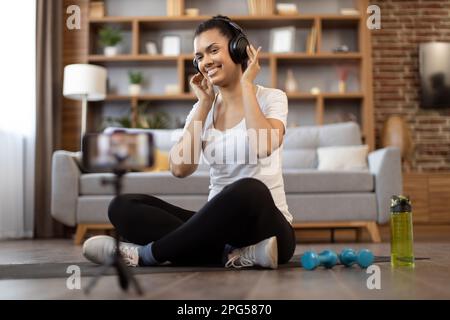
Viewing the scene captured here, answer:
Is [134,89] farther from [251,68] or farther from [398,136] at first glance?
[251,68]

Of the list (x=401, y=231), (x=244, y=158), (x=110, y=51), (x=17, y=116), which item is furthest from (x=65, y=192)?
(x=401, y=231)

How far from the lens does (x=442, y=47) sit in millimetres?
5164

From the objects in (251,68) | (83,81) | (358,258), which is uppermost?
(83,81)

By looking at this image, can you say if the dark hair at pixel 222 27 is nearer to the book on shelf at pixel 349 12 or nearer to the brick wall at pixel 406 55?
the book on shelf at pixel 349 12

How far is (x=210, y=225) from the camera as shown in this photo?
1.58m

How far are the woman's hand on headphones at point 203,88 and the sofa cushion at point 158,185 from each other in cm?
166

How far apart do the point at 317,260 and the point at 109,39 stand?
3.52m

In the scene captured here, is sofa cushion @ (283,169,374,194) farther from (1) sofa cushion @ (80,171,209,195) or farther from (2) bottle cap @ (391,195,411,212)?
(2) bottle cap @ (391,195,411,212)

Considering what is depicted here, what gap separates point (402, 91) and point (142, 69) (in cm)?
241

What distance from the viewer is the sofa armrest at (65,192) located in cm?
345

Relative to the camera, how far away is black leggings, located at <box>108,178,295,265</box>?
155 centimetres

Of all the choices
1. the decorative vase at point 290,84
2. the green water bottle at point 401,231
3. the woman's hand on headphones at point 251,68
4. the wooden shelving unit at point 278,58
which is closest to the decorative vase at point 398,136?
the wooden shelving unit at point 278,58
